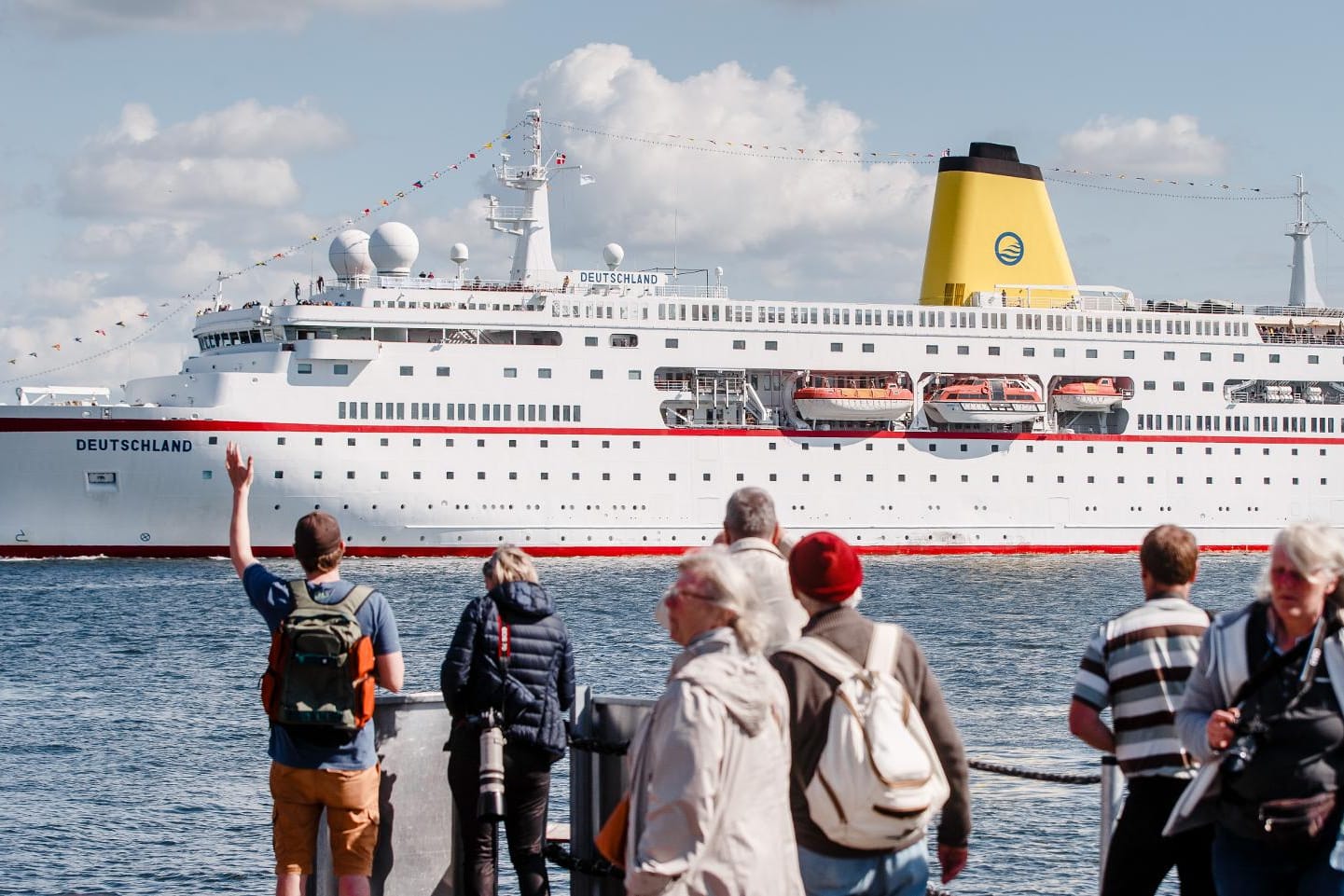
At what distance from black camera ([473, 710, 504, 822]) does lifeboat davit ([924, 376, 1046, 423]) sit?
3792 cm

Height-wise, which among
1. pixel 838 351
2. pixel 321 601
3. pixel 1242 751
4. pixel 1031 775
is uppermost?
pixel 838 351

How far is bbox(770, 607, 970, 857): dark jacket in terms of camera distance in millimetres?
4352

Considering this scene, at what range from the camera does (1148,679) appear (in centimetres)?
489

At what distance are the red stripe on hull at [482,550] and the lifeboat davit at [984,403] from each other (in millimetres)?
3452

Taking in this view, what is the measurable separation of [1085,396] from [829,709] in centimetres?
4116

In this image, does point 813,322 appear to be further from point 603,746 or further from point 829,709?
point 829,709

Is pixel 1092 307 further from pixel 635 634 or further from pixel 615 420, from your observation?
pixel 635 634

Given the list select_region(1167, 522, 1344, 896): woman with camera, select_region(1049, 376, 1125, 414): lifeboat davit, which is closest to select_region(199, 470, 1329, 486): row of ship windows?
select_region(1049, 376, 1125, 414): lifeboat davit

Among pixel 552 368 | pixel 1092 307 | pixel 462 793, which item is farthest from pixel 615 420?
pixel 462 793

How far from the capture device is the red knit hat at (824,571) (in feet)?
14.9

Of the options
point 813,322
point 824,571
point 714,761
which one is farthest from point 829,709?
point 813,322

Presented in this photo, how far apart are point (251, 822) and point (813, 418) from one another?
31.1m

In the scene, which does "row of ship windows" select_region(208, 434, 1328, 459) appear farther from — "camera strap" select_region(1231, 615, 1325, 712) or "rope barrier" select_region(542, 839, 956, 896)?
"camera strap" select_region(1231, 615, 1325, 712)

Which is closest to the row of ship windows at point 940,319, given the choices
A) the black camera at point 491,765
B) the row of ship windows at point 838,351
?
the row of ship windows at point 838,351
